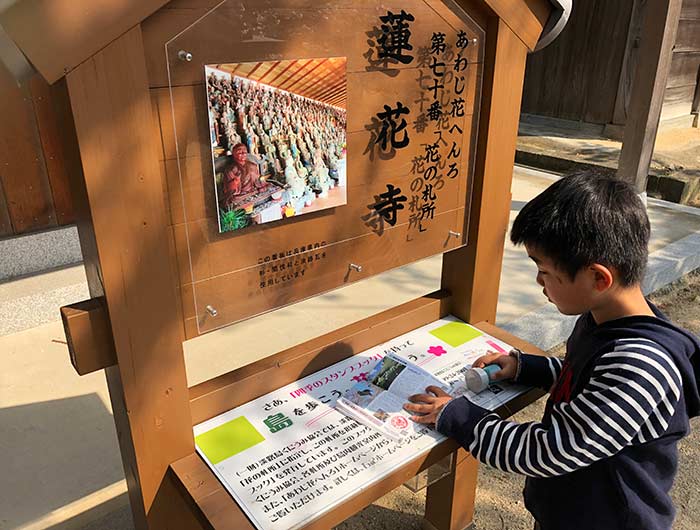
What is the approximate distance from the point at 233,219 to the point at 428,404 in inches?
28.4

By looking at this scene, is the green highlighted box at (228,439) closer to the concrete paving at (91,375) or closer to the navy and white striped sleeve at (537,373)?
the navy and white striped sleeve at (537,373)

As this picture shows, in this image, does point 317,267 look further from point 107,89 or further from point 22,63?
point 22,63

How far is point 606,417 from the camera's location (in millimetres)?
1251

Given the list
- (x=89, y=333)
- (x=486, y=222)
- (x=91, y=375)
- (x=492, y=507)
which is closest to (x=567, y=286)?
(x=486, y=222)

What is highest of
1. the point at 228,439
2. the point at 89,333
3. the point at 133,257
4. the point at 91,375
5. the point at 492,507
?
the point at 133,257

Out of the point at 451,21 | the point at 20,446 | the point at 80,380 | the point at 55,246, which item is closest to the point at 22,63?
the point at 451,21

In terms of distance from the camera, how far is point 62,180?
3631mm

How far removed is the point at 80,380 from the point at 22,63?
2.31 meters

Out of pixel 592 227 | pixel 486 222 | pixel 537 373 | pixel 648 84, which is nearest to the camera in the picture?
pixel 592 227

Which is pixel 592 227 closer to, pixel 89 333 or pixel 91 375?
pixel 89 333

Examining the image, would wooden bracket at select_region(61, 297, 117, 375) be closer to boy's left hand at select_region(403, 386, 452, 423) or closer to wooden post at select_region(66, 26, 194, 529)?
wooden post at select_region(66, 26, 194, 529)

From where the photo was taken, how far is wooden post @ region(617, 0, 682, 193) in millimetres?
4352

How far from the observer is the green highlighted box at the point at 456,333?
6.45ft

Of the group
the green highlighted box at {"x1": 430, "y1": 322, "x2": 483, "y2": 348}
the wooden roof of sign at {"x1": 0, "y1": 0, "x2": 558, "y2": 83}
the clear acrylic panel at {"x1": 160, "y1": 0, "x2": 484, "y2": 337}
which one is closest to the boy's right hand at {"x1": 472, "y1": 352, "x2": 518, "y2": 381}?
the green highlighted box at {"x1": 430, "y1": 322, "x2": 483, "y2": 348}
